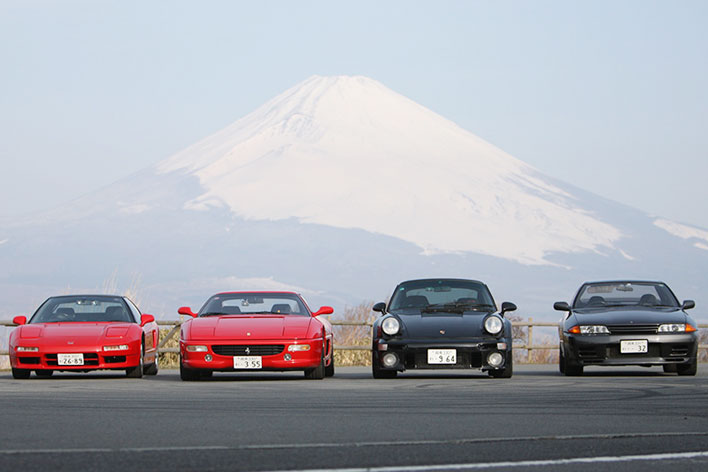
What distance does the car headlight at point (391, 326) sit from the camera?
53.1 ft

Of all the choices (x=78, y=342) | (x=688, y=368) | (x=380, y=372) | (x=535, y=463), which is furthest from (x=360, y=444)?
(x=688, y=368)

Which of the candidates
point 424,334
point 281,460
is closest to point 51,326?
point 424,334

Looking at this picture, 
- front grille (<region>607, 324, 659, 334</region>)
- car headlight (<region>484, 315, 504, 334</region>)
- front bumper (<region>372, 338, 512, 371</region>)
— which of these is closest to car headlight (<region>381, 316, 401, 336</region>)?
front bumper (<region>372, 338, 512, 371</region>)

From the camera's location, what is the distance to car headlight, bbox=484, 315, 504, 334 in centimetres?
1608

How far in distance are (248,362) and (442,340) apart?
7.89 ft

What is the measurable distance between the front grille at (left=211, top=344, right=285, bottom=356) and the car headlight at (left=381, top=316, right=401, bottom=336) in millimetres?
1360

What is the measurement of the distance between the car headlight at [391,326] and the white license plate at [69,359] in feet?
12.8

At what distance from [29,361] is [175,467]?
10.3m

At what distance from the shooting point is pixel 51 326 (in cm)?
1719

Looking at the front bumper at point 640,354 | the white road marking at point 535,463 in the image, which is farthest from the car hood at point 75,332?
the white road marking at point 535,463

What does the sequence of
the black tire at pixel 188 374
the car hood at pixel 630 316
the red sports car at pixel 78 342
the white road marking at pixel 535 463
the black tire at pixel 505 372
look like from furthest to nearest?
the car hood at pixel 630 316 < the red sports car at pixel 78 342 < the black tire at pixel 505 372 < the black tire at pixel 188 374 < the white road marking at pixel 535 463

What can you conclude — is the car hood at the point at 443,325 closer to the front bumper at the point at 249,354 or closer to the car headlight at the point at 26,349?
the front bumper at the point at 249,354

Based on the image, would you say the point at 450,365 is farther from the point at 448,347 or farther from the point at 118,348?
the point at 118,348

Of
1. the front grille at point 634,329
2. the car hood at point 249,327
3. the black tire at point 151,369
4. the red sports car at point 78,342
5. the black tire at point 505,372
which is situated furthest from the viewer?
the black tire at point 151,369
